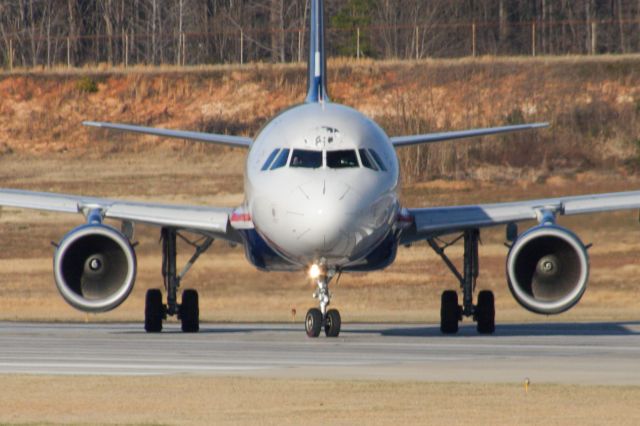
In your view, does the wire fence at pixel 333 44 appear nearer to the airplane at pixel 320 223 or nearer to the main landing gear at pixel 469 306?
the airplane at pixel 320 223

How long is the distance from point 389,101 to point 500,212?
38.5 metres

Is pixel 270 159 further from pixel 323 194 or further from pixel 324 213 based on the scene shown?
pixel 324 213

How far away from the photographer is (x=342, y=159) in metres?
25.6

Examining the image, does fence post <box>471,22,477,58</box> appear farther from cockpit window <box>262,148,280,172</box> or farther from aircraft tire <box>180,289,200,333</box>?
cockpit window <box>262,148,280,172</box>

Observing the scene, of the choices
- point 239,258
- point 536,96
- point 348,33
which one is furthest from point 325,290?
point 348,33

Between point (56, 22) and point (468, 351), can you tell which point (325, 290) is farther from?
point (56, 22)

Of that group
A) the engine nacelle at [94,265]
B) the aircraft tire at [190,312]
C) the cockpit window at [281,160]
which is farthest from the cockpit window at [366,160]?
the aircraft tire at [190,312]

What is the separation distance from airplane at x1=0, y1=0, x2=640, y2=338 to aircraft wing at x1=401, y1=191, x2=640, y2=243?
2 centimetres

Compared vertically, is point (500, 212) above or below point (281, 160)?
below

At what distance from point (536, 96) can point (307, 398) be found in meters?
51.4

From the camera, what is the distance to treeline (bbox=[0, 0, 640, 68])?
77875mm

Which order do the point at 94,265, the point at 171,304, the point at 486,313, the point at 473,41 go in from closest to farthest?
the point at 94,265
the point at 486,313
the point at 171,304
the point at 473,41

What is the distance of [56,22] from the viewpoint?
8319 cm

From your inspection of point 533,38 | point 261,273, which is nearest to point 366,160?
point 261,273
